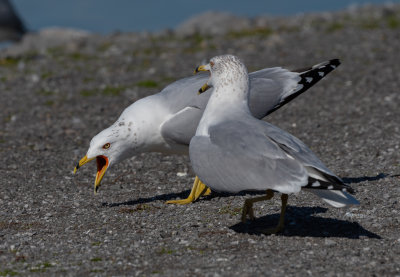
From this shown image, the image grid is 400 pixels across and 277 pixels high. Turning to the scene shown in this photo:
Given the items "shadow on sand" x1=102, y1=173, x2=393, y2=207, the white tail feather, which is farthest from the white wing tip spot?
"shadow on sand" x1=102, y1=173, x2=393, y2=207

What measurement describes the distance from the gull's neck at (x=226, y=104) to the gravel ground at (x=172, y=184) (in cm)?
95

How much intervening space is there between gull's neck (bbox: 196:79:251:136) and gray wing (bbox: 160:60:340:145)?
986 mm

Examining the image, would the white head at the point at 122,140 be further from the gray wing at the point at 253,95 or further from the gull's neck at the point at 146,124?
the gray wing at the point at 253,95

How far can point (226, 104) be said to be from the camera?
6.05 metres

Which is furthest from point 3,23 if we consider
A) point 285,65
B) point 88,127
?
point 88,127

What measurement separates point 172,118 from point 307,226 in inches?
76.5

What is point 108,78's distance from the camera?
603 inches

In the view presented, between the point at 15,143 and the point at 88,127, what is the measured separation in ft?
4.66

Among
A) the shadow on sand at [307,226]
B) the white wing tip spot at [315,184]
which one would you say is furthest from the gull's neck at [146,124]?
the white wing tip spot at [315,184]

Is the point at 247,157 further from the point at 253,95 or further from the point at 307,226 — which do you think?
the point at 253,95

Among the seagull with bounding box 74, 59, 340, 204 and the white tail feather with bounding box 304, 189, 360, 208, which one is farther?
the seagull with bounding box 74, 59, 340, 204

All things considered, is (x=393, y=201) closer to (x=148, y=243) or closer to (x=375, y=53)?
(x=148, y=243)

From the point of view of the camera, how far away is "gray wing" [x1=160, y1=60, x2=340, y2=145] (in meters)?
7.12

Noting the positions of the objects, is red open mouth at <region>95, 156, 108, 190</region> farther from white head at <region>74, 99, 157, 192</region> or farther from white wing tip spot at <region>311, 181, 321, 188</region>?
white wing tip spot at <region>311, 181, 321, 188</region>
